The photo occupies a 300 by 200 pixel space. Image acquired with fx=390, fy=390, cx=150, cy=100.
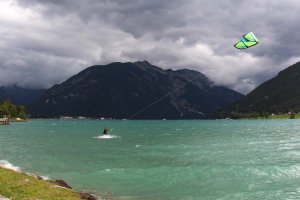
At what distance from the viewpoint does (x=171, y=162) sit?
69062mm

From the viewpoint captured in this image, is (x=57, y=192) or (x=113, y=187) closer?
(x=57, y=192)

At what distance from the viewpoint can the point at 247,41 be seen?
141 feet

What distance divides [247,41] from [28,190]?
89.7 ft

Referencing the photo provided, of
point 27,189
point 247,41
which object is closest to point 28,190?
point 27,189

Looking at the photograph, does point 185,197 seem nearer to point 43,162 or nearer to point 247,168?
point 247,168

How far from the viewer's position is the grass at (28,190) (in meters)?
32.4

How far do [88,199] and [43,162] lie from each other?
1601 inches

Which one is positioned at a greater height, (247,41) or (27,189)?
(247,41)

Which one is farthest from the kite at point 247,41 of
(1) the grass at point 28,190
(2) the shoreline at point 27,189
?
(1) the grass at point 28,190

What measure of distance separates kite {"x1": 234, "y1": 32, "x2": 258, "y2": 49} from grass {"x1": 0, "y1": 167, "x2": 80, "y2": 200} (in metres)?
23.3

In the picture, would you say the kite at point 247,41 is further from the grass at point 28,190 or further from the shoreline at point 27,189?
Answer: the grass at point 28,190

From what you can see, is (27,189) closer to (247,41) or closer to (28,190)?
(28,190)

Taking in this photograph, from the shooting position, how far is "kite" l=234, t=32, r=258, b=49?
139ft

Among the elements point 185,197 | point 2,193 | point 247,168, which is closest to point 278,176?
point 247,168
